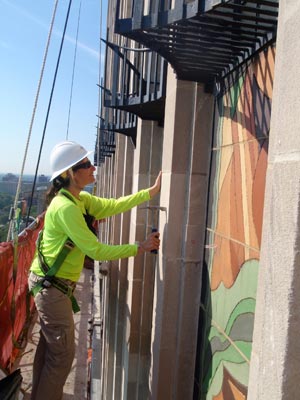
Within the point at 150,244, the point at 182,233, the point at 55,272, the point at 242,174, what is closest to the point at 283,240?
the point at 242,174

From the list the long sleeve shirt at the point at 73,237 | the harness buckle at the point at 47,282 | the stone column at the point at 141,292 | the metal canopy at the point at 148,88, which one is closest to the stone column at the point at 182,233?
the long sleeve shirt at the point at 73,237

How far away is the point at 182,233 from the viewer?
4.41 meters

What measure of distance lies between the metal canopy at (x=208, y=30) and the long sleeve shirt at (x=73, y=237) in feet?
6.09

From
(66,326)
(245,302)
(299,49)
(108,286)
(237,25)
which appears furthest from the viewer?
(108,286)

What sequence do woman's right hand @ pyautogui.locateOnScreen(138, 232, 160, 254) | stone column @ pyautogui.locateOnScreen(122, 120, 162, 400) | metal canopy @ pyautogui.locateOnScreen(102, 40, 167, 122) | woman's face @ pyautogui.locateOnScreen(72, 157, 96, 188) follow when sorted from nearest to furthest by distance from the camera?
woman's right hand @ pyautogui.locateOnScreen(138, 232, 160, 254) < woman's face @ pyautogui.locateOnScreen(72, 157, 96, 188) < metal canopy @ pyautogui.locateOnScreen(102, 40, 167, 122) < stone column @ pyautogui.locateOnScreen(122, 120, 162, 400)

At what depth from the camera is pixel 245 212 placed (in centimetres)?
312

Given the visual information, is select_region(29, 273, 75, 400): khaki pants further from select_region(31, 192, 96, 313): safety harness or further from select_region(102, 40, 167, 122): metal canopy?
select_region(102, 40, 167, 122): metal canopy

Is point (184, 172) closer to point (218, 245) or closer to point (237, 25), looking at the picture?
point (218, 245)

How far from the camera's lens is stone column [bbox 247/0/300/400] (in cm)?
168

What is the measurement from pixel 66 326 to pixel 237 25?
3.68 metres

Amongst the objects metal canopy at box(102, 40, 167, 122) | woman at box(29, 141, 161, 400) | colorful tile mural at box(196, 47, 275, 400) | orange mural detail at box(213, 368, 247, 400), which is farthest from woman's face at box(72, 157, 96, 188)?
orange mural detail at box(213, 368, 247, 400)

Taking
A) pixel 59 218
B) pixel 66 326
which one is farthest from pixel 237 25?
pixel 66 326

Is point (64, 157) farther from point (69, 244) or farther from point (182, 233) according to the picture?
point (182, 233)

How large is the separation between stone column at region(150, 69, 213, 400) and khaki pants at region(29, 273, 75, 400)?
3.56ft
